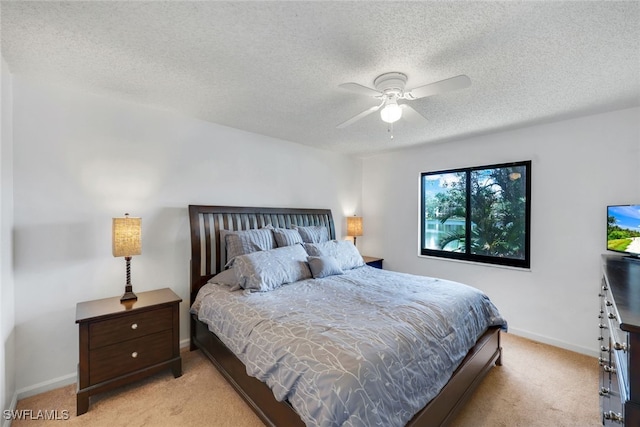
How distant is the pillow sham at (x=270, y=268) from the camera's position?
2.51 m

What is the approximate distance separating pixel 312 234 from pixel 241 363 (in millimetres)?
1872

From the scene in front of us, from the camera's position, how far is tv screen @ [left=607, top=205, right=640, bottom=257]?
2.44 m

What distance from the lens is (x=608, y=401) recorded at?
4.52ft

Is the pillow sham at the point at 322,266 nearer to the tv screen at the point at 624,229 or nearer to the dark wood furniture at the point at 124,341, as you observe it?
the dark wood furniture at the point at 124,341

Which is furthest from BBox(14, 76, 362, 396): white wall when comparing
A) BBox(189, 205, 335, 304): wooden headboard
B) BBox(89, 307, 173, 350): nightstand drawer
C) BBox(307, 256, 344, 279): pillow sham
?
BBox(307, 256, 344, 279): pillow sham

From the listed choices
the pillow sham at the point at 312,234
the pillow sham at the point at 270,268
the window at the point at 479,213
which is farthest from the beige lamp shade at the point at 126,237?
the window at the point at 479,213

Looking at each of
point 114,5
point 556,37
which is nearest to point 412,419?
point 556,37

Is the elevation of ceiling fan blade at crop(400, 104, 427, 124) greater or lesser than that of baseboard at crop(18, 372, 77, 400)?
greater

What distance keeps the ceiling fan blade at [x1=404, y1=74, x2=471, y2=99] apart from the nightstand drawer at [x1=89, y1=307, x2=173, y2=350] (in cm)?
268

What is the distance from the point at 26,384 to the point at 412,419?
2.93 m

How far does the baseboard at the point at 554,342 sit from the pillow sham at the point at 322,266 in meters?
2.34

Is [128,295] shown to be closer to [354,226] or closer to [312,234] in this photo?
[312,234]

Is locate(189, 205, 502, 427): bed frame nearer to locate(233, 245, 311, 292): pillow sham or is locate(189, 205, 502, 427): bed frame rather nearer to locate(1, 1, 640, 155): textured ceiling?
locate(233, 245, 311, 292): pillow sham

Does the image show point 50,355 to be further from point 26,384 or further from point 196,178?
point 196,178
